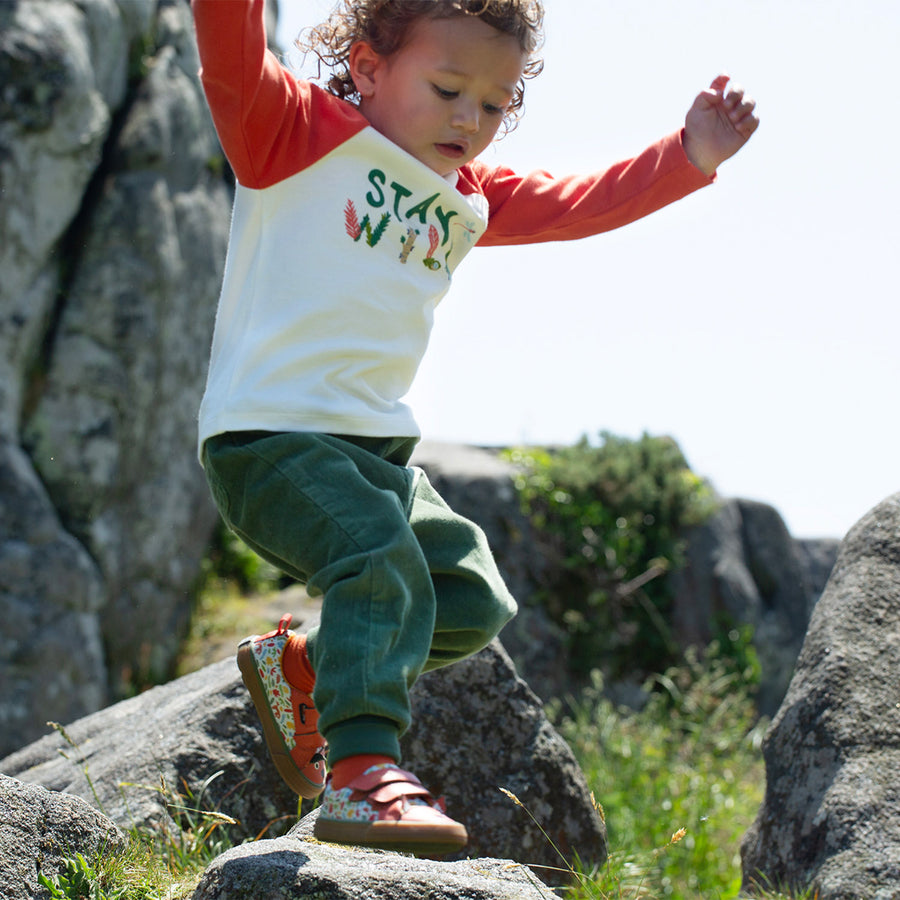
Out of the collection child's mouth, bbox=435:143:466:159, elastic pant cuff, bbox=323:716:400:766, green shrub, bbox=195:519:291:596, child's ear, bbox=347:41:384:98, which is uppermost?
child's ear, bbox=347:41:384:98

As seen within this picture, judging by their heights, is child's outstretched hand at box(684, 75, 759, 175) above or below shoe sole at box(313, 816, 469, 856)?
above

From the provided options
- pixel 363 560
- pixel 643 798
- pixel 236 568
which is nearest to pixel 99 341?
pixel 236 568

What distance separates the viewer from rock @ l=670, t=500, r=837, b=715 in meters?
7.89

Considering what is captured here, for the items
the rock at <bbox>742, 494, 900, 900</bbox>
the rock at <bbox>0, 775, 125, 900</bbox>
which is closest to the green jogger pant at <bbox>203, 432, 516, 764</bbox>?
the rock at <bbox>0, 775, 125, 900</bbox>

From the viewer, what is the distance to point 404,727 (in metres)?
2.21

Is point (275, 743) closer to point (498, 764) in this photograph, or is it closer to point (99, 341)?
point (498, 764)

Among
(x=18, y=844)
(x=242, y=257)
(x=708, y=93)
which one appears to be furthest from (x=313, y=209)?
(x=18, y=844)

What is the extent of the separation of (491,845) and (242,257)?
5.90ft

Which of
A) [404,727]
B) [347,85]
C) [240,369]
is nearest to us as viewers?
[404,727]

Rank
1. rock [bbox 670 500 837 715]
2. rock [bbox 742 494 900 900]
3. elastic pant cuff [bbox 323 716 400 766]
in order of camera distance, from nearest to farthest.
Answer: elastic pant cuff [bbox 323 716 400 766]
rock [bbox 742 494 900 900]
rock [bbox 670 500 837 715]

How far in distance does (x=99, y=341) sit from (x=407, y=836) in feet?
19.8

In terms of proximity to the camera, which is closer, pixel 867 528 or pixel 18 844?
pixel 18 844

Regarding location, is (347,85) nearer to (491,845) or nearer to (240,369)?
(240,369)

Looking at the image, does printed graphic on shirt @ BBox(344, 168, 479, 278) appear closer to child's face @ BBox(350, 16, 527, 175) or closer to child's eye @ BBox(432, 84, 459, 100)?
child's face @ BBox(350, 16, 527, 175)
